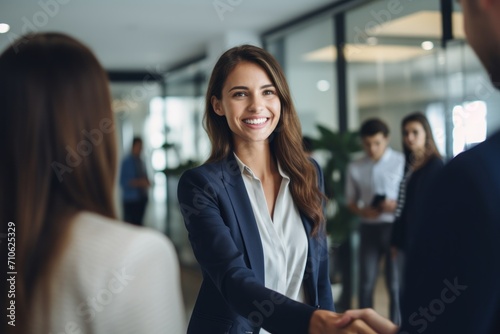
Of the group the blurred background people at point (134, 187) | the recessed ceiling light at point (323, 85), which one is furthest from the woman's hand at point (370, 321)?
the blurred background people at point (134, 187)

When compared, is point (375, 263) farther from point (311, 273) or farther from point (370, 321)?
point (370, 321)

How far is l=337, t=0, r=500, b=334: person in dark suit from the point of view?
2.35ft

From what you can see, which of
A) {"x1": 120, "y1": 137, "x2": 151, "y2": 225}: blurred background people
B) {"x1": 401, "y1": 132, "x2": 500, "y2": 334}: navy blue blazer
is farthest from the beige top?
{"x1": 120, "y1": 137, "x2": 151, "y2": 225}: blurred background people

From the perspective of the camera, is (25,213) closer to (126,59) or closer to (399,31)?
(399,31)

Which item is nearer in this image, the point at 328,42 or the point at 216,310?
the point at 216,310

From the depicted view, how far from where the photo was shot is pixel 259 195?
1698 mm

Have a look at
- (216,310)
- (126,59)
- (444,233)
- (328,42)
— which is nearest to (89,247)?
(444,233)

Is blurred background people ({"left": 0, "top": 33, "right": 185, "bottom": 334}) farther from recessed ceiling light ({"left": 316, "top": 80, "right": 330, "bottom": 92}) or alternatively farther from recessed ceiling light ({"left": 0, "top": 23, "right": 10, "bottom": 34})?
recessed ceiling light ({"left": 0, "top": 23, "right": 10, "bottom": 34})

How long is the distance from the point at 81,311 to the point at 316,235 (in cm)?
92

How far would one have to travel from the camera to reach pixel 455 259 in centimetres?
74

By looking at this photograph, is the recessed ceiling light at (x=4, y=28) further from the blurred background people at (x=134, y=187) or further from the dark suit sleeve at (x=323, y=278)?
the dark suit sleeve at (x=323, y=278)

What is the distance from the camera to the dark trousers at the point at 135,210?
9453mm

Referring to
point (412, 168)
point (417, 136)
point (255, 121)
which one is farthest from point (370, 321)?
point (417, 136)

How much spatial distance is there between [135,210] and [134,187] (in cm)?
38
